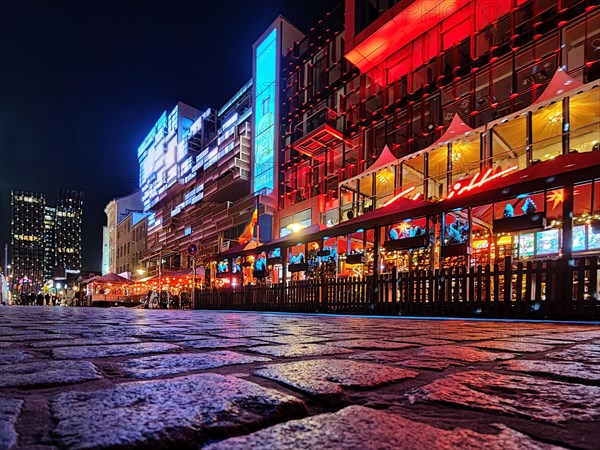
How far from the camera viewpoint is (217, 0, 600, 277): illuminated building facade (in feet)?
35.2

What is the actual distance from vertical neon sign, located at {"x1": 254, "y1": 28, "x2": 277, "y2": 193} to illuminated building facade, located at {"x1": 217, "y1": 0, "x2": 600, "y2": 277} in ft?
7.19

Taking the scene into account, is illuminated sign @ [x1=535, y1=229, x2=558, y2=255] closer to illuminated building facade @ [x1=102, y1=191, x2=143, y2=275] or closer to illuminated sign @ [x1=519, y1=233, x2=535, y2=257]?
illuminated sign @ [x1=519, y1=233, x2=535, y2=257]

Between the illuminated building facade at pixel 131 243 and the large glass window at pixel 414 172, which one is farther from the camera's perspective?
the illuminated building facade at pixel 131 243

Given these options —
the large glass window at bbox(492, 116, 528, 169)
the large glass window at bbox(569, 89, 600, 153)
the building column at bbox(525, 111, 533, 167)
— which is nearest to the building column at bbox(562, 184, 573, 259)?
the large glass window at bbox(569, 89, 600, 153)

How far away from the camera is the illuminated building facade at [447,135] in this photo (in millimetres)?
10719

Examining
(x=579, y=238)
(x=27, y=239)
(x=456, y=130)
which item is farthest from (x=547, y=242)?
(x=27, y=239)

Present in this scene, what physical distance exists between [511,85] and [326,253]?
893 centimetres

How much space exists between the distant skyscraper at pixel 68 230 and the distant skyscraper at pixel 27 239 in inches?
442

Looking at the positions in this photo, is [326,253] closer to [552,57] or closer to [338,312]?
[338,312]

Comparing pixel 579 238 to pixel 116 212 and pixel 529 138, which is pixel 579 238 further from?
pixel 116 212

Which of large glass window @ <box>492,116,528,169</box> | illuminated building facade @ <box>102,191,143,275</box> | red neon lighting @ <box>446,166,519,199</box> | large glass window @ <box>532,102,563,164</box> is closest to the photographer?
red neon lighting @ <box>446,166,519,199</box>

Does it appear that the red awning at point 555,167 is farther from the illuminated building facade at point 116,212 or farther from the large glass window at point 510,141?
the illuminated building facade at point 116,212

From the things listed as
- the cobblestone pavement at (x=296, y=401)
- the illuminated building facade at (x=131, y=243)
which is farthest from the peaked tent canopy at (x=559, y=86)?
the illuminated building facade at (x=131, y=243)

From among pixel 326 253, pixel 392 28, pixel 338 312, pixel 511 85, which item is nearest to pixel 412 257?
pixel 326 253
